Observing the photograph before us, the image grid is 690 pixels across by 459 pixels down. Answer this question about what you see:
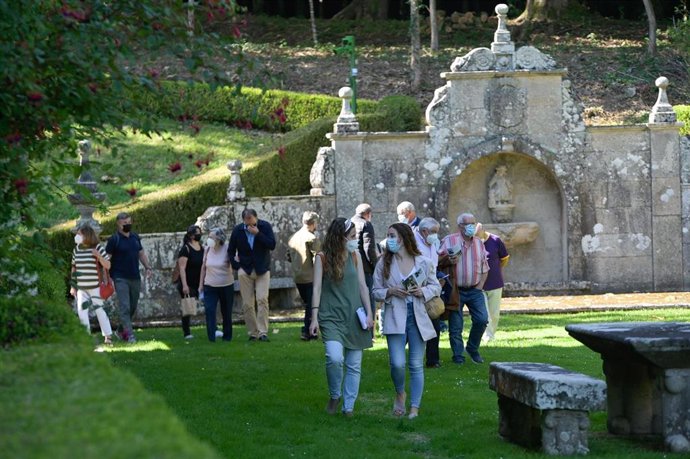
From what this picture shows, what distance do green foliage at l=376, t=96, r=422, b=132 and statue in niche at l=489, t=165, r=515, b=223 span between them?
3.75 m

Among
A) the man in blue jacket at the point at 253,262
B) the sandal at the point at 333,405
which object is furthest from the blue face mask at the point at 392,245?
the man in blue jacket at the point at 253,262

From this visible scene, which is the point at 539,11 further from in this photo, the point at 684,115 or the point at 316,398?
the point at 316,398

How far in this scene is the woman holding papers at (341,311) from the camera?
36.8 ft

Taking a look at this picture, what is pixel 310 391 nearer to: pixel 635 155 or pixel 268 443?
pixel 268 443

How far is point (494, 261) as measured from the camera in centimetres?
1486

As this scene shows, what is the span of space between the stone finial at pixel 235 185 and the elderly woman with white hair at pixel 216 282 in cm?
365

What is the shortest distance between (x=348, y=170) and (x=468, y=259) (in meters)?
6.48

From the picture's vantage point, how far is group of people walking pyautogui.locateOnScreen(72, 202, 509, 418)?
1123cm

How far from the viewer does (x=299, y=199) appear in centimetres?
2025

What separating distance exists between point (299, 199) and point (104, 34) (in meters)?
10.2

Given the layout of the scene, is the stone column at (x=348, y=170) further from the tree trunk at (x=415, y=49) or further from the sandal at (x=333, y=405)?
the tree trunk at (x=415, y=49)

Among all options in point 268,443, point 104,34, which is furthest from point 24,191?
point 268,443

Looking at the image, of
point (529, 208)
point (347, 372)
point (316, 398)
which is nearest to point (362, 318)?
point (347, 372)

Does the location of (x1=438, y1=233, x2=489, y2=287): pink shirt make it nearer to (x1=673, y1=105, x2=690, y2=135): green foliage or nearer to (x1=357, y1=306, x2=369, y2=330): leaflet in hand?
(x1=357, y1=306, x2=369, y2=330): leaflet in hand
